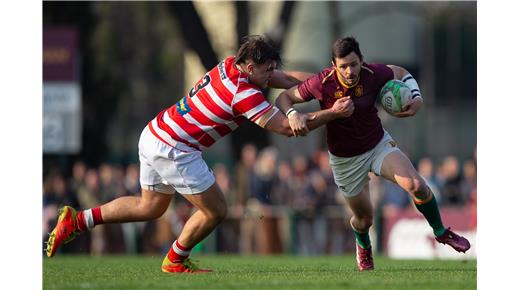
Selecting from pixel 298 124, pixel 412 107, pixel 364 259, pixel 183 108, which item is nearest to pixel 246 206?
pixel 364 259

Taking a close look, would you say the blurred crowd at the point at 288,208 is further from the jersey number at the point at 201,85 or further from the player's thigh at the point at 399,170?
the jersey number at the point at 201,85

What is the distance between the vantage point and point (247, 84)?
985cm

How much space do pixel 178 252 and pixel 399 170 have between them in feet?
7.16

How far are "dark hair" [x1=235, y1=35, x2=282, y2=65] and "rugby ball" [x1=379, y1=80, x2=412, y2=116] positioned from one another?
1062 millimetres

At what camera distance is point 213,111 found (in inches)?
391

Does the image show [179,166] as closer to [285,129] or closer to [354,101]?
[285,129]

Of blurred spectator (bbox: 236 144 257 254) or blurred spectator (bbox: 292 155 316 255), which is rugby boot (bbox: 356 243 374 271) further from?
blurred spectator (bbox: 236 144 257 254)

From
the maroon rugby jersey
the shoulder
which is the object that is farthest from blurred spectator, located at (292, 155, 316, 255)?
the shoulder

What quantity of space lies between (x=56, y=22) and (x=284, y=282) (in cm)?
2101

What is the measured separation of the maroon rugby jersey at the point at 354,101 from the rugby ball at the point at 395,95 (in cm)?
11

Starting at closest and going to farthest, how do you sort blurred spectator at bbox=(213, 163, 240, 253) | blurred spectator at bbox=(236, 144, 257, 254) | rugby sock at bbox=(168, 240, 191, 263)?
1. rugby sock at bbox=(168, 240, 191, 263)
2. blurred spectator at bbox=(236, 144, 257, 254)
3. blurred spectator at bbox=(213, 163, 240, 253)

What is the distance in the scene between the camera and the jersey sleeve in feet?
33.3

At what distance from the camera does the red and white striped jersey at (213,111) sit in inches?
386

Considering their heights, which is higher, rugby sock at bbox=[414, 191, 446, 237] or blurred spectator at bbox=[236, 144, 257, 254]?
rugby sock at bbox=[414, 191, 446, 237]
